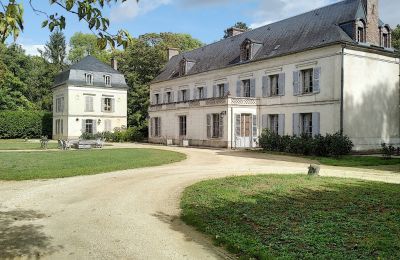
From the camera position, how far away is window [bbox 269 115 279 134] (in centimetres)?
2602

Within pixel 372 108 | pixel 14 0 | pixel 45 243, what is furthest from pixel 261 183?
pixel 372 108

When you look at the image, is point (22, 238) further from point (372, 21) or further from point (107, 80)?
point (107, 80)

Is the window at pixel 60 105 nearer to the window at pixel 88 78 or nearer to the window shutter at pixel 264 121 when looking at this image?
the window at pixel 88 78

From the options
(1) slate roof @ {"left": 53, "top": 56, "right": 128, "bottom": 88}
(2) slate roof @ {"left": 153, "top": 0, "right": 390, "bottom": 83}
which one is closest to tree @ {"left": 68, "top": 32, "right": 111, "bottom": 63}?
(1) slate roof @ {"left": 53, "top": 56, "right": 128, "bottom": 88}

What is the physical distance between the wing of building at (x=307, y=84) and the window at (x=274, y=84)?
0.22ft

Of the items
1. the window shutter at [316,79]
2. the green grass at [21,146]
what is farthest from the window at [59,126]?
the window shutter at [316,79]

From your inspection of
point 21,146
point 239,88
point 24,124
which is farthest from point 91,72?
point 239,88

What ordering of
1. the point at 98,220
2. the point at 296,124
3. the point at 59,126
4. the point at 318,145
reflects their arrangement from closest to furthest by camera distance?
1. the point at 98,220
2. the point at 318,145
3. the point at 296,124
4. the point at 59,126

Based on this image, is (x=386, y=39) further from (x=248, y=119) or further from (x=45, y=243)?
(x=45, y=243)

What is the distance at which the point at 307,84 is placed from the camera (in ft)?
78.3

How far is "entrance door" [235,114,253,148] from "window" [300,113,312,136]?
3851mm

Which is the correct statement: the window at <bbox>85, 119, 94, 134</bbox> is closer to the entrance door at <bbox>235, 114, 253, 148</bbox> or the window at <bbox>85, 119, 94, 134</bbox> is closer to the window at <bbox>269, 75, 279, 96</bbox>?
the entrance door at <bbox>235, 114, 253, 148</bbox>

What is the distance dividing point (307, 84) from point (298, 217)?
18.5 meters

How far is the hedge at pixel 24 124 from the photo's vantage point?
43031 mm
